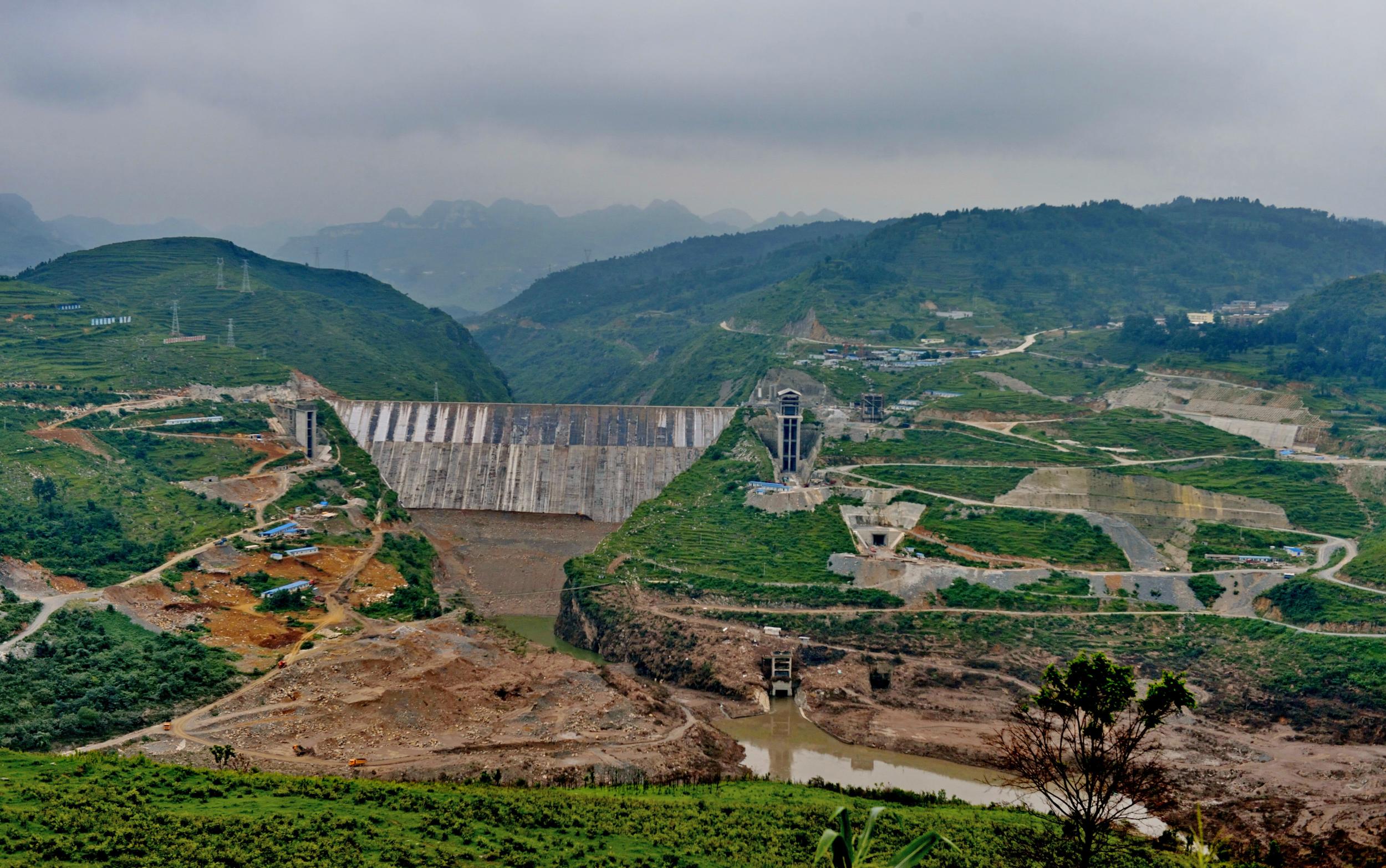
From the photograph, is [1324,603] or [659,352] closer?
[1324,603]

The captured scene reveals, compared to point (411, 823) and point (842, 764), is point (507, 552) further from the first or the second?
point (411, 823)

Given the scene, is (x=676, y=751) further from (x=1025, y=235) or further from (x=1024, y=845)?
(x=1025, y=235)

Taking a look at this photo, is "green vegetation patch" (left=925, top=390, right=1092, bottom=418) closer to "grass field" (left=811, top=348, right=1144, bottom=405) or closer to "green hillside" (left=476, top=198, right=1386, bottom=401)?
"grass field" (left=811, top=348, right=1144, bottom=405)

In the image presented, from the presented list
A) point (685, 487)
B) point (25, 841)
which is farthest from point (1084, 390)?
point (25, 841)

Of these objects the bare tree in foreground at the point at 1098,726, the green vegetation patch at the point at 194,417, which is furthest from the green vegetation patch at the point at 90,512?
the bare tree in foreground at the point at 1098,726

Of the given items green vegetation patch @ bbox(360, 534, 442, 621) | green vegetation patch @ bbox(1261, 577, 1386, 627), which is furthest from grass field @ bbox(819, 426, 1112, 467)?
green vegetation patch @ bbox(360, 534, 442, 621)

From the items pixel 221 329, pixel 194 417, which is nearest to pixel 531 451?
pixel 194 417

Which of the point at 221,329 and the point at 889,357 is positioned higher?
the point at 221,329
